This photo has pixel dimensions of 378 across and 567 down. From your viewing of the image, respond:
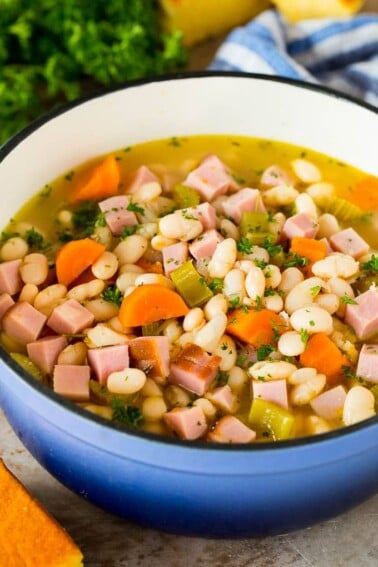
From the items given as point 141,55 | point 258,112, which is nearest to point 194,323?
point 258,112

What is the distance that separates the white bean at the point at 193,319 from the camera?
6.80ft

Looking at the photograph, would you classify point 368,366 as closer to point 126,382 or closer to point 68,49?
point 126,382

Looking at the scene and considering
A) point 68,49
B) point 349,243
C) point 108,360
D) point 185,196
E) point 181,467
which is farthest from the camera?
point 68,49

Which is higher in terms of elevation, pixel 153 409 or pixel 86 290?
pixel 86 290

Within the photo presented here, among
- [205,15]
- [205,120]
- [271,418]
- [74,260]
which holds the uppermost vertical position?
[205,15]

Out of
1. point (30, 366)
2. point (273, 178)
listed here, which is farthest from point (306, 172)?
point (30, 366)

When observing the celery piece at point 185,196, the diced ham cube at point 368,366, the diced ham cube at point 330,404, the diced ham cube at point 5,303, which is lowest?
the diced ham cube at point 330,404

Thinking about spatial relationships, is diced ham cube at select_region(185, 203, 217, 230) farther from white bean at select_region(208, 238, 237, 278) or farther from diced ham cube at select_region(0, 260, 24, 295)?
diced ham cube at select_region(0, 260, 24, 295)

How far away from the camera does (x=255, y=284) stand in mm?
2115

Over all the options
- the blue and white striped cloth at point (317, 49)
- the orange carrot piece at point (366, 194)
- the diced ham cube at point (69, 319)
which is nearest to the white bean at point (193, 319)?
the diced ham cube at point (69, 319)

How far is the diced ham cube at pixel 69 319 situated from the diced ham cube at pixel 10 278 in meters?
0.16

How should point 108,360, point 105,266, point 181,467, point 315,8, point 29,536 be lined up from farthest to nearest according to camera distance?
1. point 315,8
2. point 105,266
3. point 108,360
4. point 29,536
5. point 181,467

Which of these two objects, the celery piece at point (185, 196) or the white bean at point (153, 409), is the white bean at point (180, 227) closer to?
the celery piece at point (185, 196)

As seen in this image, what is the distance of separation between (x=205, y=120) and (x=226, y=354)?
0.87m
